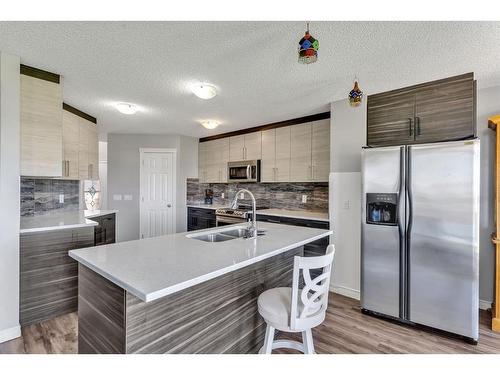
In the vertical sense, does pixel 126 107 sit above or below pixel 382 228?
above

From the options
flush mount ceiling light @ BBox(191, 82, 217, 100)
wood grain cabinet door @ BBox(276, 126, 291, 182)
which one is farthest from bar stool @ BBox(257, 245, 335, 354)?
wood grain cabinet door @ BBox(276, 126, 291, 182)

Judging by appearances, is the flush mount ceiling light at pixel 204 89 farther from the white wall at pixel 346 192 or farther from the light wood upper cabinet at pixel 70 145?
the light wood upper cabinet at pixel 70 145

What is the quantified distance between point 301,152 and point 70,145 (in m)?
3.23

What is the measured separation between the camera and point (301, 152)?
152 inches

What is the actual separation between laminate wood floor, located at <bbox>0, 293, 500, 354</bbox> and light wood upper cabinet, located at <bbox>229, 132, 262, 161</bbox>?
287 cm

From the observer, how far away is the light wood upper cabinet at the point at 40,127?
2.31 m

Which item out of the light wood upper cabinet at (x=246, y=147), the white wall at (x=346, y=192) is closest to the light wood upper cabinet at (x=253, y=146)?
the light wood upper cabinet at (x=246, y=147)

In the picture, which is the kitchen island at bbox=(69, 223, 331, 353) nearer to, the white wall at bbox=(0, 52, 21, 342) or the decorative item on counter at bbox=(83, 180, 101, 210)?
the white wall at bbox=(0, 52, 21, 342)

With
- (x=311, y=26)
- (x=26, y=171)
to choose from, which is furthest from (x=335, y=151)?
(x=26, y=171)

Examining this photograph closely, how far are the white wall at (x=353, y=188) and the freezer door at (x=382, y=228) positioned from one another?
1.10 feet

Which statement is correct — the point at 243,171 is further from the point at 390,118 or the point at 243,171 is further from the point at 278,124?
the point at 390,118

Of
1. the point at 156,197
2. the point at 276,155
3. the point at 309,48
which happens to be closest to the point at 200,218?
the point at 156,197
